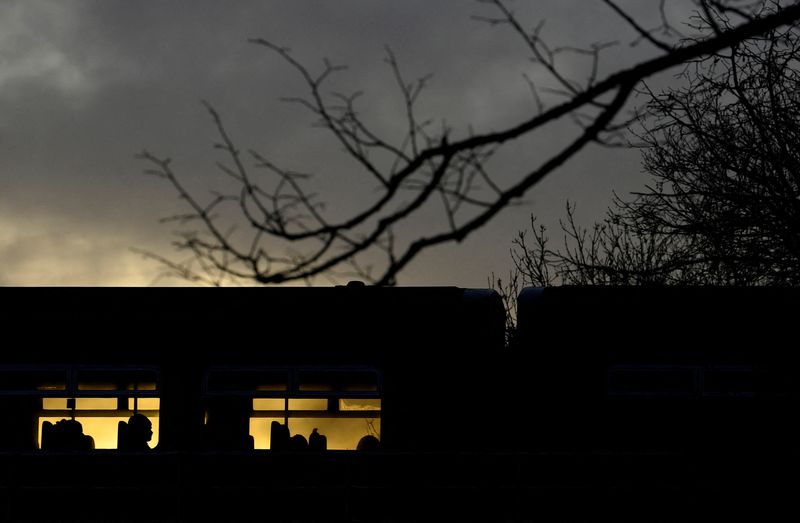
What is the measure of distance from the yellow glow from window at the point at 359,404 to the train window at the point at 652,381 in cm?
249

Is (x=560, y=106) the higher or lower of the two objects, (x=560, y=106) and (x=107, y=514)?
the higher

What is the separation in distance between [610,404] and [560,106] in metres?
6.47

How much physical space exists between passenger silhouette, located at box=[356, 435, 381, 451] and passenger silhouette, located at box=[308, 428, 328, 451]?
1.27 ft

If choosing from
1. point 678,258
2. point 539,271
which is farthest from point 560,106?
point 539,271

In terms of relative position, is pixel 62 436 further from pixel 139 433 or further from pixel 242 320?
pixel 242 320

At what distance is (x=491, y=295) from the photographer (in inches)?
431

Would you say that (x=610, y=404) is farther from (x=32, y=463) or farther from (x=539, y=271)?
(x=539, y=271)

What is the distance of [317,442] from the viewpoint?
34.6 ft

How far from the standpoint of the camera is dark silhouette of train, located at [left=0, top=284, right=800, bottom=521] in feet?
33.7

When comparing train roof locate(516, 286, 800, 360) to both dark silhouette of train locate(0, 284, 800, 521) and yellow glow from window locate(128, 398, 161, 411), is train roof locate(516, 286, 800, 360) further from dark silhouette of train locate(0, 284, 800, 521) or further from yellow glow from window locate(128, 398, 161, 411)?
yellow glow from window locate(128, 398, 161, 411)

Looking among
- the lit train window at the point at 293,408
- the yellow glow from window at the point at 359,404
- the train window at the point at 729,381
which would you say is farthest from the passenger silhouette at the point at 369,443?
the train window at the point at 729,381

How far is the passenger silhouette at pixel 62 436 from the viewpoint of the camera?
34.9ft

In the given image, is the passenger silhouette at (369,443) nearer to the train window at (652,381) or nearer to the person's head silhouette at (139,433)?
the person's head silhouette at (139,433)

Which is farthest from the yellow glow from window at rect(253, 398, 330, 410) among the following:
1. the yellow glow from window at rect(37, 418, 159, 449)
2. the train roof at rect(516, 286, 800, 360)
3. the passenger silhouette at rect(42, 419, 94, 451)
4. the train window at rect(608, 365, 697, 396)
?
the train window at rect(608, 365, 697, 396)
